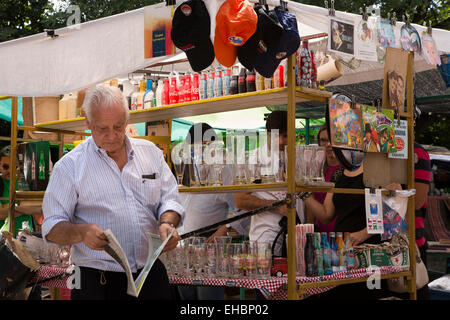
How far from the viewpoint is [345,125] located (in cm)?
361

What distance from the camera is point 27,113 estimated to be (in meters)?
5.64

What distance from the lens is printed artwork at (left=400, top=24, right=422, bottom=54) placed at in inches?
160

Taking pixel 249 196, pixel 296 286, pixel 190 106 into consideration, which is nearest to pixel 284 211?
pixel 249 196

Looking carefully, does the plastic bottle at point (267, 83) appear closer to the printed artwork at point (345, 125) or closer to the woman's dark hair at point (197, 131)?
the printed artwork at point (345, 125)

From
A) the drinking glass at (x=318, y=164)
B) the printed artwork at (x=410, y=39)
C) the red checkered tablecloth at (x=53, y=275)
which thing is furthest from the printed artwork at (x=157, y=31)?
the red checkered tablecloth at (x=53, y=275)

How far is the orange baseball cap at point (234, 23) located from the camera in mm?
3223

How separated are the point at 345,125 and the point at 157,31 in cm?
132

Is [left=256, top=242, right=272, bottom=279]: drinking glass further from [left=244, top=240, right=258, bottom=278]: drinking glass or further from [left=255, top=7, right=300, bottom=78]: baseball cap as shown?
[left=255, top=7, right=300, bottom=78]: baseball cap

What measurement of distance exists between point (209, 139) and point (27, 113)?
2.29 metres

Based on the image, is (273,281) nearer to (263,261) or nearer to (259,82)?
(263,261)

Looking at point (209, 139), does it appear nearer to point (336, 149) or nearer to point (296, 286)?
point (336, 149)

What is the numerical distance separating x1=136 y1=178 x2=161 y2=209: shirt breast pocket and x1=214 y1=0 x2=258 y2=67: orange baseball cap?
0.91 metres

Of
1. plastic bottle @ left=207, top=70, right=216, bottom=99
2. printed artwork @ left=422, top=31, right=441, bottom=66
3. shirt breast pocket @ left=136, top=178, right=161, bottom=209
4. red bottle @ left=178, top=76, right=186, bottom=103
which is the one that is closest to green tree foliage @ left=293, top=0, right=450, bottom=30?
printed artwork @ left=422, top=31, right=441, bottom=66

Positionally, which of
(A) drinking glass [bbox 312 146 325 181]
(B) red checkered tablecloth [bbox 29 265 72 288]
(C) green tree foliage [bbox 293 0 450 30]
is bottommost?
(B) red checkered tablecloth [bbox 29 265 72 288]
